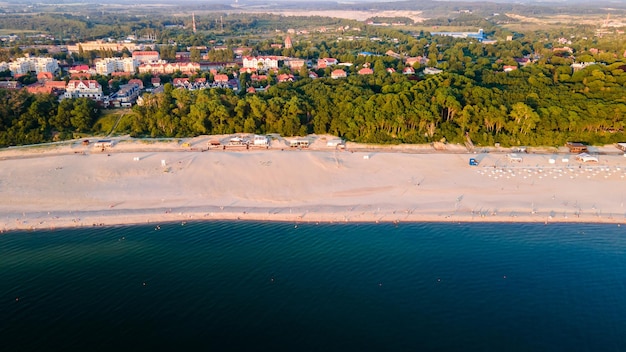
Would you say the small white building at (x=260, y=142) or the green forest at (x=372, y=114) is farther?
the green forest at (x=372, y=114)

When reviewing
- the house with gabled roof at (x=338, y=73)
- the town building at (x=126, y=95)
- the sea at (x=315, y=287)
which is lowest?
the sea at (x=315, y=287)

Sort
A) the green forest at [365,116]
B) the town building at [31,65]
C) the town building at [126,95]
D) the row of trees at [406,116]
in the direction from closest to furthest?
the green forest at [365,116] → the row of trees at [406,116] → the town building at [126,95] → the town building at [31,65]

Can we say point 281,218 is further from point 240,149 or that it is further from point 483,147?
point 483,147

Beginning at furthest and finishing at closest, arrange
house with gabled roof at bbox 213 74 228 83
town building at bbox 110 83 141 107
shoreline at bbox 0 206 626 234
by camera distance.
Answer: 1. house with gabled roof at bbox 213 74 228 83
2. town building at bbox 110 83 141 107
3. shoreline at bbox 0 206 626 234

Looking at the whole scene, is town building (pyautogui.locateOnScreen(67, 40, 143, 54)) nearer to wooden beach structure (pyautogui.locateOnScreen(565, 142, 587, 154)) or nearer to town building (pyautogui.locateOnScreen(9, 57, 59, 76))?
town building (pyautogui.locateOnScreen(9, 57, 59, 76))

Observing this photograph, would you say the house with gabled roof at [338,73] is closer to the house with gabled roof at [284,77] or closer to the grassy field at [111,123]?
the house with gabled roof at [284,77]

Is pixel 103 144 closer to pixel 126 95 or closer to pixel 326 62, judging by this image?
pixel 126 95

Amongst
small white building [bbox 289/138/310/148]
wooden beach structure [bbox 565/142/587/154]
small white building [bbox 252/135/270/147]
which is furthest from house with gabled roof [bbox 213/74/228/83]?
wooden beach structure [bbox 565/142/587/154]

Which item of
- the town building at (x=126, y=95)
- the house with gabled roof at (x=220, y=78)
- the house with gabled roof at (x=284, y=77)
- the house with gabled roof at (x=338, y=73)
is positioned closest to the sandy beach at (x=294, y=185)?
the town building at (x=126, y=95)
